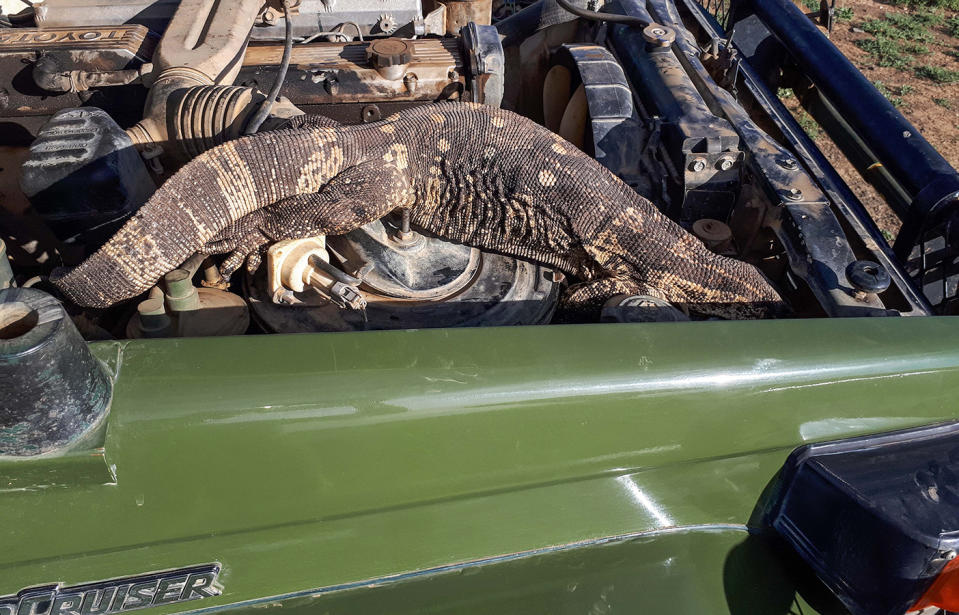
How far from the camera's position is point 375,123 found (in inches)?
94.3

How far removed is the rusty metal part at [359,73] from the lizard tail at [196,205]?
863 millimetres

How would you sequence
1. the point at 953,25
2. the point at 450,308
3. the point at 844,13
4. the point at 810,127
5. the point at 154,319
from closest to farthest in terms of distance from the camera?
the point at 154,319
the point at 450,308
the point at 810,127
the point at 953,25
the point at 844,13

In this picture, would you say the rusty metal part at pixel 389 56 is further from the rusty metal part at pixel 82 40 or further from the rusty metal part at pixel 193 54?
the rusty metal part at pixel 82 40

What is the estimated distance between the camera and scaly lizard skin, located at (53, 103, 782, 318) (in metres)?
2.10

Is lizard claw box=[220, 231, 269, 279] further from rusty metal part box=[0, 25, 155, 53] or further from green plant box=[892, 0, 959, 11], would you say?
green plant box=[892, 0, 959, 11]

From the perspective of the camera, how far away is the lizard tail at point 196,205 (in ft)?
6.21

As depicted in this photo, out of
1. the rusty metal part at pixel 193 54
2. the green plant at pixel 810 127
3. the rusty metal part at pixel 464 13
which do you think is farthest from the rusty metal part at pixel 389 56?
the green plant at pixel 810 127

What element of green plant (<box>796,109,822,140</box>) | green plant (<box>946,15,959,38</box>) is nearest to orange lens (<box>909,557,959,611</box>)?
green plant (<box>796,109,822,140</box>)

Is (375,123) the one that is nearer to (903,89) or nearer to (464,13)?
(464,13)

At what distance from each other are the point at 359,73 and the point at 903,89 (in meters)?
7.20

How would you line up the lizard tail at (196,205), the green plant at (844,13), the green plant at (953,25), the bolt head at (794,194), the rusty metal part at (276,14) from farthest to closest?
the green plant at (844,13)
the green plant at (953,25)
the rusty metal part at (276,14)
the bolt head at (794,194)
the lizard tail at (196,205)

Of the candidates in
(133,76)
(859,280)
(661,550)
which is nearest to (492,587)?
(661,550)

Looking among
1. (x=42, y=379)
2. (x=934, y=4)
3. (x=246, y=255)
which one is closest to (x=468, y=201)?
(x=246, y=255)

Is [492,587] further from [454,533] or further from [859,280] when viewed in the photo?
[859,280]
